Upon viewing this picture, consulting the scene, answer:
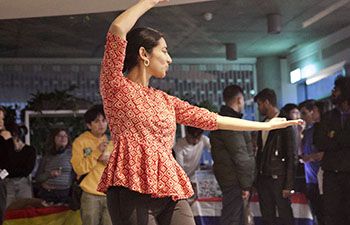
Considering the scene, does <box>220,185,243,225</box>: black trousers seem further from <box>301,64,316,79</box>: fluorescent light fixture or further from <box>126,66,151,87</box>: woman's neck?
<box>301,64,316,79</box>: fluorescent light fixture

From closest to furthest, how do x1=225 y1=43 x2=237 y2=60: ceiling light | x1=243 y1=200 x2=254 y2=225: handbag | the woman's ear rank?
the woman's ear → x1=243 y1=200 x2=254 y2=225: handbag → x1=225 y1=43 x2=237 y2=60: ceiling light

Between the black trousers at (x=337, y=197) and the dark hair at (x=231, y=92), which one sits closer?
the black trousers at (x=337, y=197)

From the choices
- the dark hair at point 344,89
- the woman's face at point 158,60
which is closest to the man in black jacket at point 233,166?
the dark hair at point 344,89

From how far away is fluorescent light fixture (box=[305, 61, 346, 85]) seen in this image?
8.00 metres

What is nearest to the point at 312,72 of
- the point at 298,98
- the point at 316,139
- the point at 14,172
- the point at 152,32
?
the point at 298,98

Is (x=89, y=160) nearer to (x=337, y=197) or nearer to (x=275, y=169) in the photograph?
(x=275, y=169)

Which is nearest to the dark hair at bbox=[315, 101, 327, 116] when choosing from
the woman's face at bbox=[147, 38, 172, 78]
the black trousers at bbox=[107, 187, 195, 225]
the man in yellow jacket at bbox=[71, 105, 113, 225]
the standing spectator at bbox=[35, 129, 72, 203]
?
the man in yellow jacket at bbox=[71, 105, 113, 225]

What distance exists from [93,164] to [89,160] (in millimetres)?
42

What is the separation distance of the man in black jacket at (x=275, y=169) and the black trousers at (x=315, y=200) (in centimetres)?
64

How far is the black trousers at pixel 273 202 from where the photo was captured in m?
4.53

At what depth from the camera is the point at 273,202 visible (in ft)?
15.2

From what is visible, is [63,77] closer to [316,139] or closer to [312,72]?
[312,72]

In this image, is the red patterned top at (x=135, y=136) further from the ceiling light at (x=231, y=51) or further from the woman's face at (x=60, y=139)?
the ceiling light at (x=231, y=51)

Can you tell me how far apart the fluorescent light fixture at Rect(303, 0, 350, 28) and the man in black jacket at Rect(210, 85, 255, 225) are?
2720 millimetres
